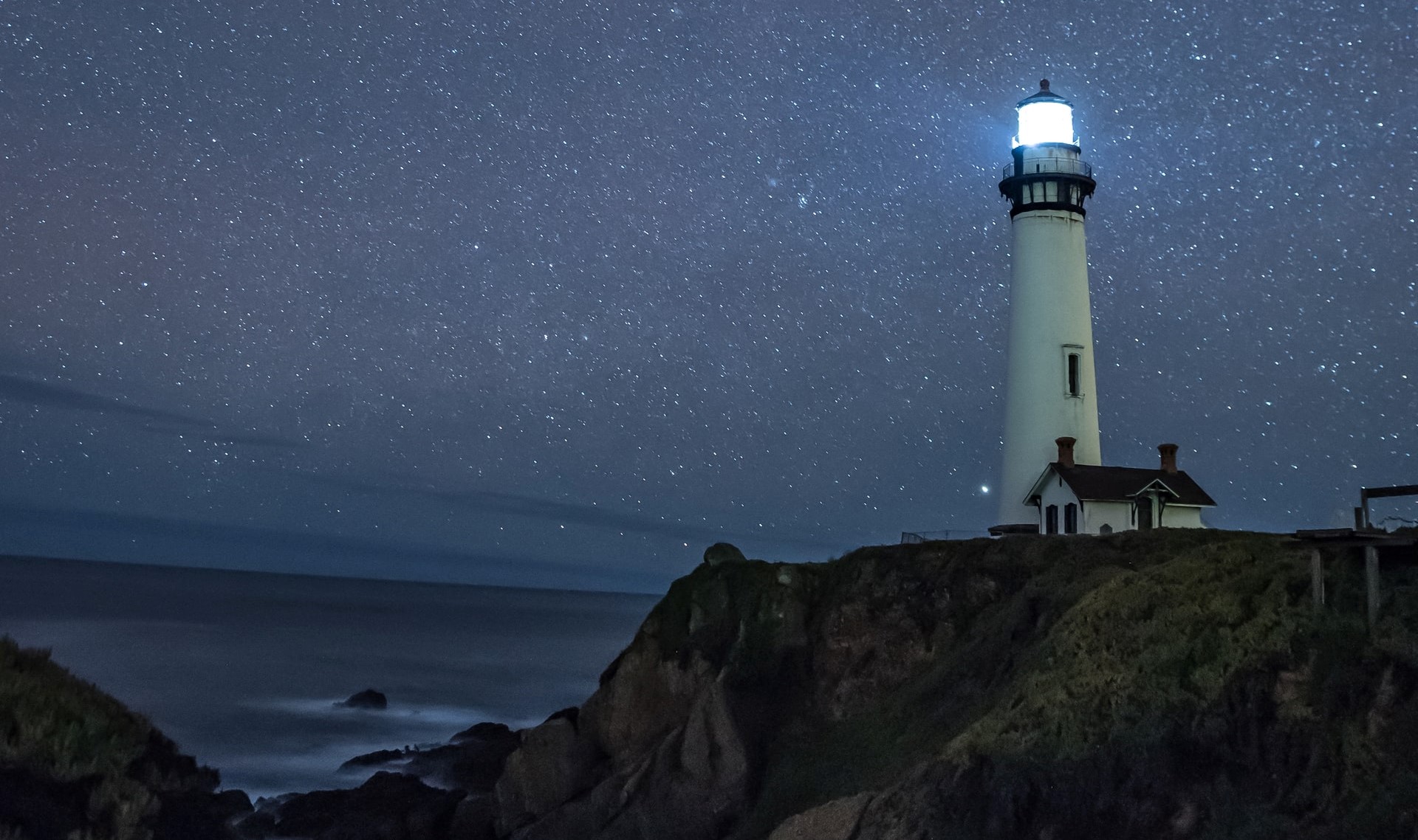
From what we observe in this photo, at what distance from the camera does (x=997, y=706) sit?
70.7 feet

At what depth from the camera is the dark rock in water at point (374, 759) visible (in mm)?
45031

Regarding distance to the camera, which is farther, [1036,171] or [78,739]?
[1036,171]

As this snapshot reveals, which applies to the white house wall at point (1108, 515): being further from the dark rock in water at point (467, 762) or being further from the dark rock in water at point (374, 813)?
the dark rock in water at point (374, 813)

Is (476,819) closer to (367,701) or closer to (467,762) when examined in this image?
(467,762)

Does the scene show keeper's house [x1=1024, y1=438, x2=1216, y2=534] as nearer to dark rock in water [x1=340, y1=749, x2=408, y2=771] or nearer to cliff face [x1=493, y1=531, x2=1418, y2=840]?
cliff face [x1=493, y1=531, x2=1418, y2=840]

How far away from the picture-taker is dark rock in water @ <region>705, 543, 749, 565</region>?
1278 inches

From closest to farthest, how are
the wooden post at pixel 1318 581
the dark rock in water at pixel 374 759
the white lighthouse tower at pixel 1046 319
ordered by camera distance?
the wooden post at pixel 1318 581, the white lighthouse tower at pixel 1046 319, the dark rock in water at pixel 374 759

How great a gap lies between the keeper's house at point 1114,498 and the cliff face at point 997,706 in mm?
4932

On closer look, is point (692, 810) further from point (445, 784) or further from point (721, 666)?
point (445, 784)

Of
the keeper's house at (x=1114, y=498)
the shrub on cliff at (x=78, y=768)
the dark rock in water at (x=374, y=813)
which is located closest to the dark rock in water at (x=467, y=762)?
the dark rock in water at (x=374, y=813)

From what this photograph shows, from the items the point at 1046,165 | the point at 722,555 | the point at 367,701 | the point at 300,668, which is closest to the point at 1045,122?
the point at 1046,165

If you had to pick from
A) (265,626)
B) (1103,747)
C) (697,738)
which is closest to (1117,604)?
(1103,747)

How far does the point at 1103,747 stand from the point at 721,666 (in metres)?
12.5

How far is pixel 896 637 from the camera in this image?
2853 centimetres
